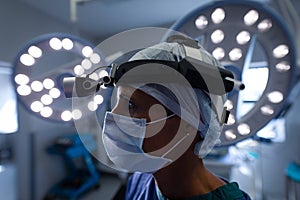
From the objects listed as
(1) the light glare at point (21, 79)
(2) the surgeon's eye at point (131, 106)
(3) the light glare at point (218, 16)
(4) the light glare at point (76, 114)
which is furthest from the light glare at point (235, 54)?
(1) the light glare at point (21, 79)

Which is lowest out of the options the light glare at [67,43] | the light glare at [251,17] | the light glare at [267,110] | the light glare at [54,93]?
the light glare at [267,110]

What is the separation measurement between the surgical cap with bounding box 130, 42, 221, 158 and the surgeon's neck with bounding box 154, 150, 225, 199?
0.31ft

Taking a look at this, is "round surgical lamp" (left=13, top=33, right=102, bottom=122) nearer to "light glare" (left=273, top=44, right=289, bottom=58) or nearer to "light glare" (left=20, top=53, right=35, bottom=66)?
"light glare" (left=20, top=53, right=35, bottom=66)

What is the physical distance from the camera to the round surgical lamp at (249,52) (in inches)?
21.0

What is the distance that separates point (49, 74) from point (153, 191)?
19.2 inches

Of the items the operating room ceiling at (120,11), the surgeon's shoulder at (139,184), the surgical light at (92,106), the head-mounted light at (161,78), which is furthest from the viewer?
the operating room ceiling at (120,11)

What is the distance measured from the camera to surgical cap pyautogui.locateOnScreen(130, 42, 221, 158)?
44 cm

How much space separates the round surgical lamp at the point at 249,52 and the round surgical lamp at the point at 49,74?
283 mm

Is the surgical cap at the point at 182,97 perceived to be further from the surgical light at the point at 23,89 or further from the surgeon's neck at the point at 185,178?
the surgical light at the point at 23,89

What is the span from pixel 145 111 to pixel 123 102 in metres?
0.06

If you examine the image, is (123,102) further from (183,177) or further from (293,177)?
(293,177)

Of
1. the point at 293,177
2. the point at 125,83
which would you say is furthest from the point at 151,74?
the point at 293,177

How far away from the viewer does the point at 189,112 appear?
0.47 m

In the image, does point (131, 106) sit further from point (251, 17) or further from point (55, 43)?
point (251, 17)
